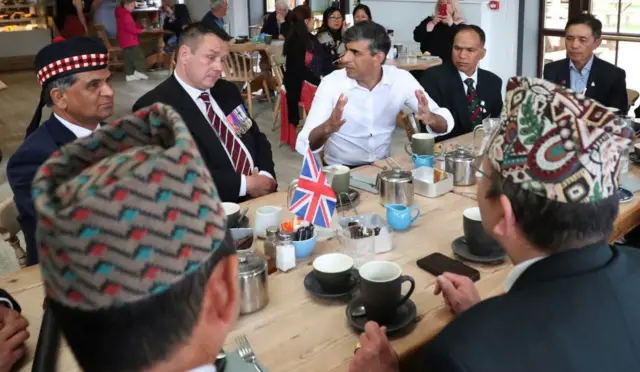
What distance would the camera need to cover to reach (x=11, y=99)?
9203 millimetres

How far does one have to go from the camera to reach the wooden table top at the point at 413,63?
590 centimetres

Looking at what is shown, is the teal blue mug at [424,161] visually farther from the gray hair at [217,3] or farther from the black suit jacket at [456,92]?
the gray hair at [217,3]

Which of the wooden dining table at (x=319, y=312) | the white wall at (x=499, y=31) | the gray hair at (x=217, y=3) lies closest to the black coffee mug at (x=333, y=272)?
the wooden dining table at (x=319, y=312)

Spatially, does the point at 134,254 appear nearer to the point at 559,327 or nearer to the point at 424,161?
the point at 559,327

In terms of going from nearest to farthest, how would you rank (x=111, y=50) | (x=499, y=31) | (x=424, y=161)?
(x=424, y=161) < (x=499, y=31) < (x=111, y=50)

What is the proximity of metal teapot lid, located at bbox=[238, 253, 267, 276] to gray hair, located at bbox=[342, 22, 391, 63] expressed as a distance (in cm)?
183

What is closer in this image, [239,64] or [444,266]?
[444,266]

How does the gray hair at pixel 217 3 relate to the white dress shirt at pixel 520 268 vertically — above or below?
above

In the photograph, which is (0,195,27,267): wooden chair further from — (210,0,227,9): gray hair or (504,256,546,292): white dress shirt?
(210,0,227,9): gray hair

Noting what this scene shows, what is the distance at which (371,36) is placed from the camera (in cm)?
316

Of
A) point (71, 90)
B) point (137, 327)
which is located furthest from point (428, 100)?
point (137, 327)

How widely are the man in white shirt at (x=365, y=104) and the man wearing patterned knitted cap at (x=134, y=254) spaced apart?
226 cm

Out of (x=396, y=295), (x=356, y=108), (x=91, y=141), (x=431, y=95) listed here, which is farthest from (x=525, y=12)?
(x=91, y=141)

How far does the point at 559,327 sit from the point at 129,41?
10.4 metres
